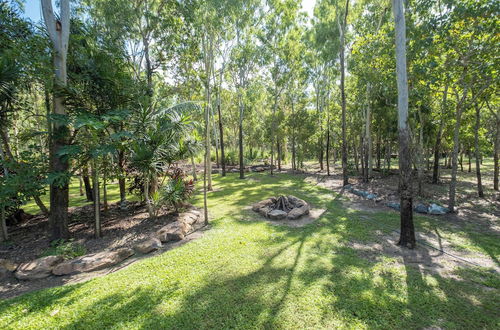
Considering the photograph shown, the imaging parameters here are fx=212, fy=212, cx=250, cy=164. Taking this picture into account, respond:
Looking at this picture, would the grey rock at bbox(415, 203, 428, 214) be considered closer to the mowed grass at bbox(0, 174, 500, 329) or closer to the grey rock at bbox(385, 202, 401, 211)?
the grey rock at bbox(385, 202, 401, 211)

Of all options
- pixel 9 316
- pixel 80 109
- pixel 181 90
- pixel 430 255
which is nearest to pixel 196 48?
pixel 181 90

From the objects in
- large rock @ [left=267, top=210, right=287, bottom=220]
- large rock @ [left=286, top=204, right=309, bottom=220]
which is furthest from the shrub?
large rock @ [left=286, top=204, right=309, bottom=220]

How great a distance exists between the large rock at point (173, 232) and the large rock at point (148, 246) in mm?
313

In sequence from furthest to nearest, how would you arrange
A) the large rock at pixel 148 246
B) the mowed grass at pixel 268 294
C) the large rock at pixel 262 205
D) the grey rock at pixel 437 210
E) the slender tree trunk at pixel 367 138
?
1. the slender tree trunk at pixel 367 138
2. the large rock at pixel 262 205
3. the grey rock at pixel 437 210
4. the large rock at pixel 148 246
5. the mowed grass at pixel 268 294

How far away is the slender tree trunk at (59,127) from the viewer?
5.40m

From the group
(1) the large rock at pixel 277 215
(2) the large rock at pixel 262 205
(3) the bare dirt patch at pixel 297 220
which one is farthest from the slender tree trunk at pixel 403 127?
(2) the large rock at pixel 262 205

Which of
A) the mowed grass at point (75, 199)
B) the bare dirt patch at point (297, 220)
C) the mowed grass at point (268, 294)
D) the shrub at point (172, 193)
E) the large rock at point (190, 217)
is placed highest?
the shrub at point (172, 193)

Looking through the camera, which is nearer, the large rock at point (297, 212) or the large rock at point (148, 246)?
the large rock at point (148, 246)

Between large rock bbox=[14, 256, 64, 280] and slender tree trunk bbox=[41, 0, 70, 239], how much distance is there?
4.26 ft

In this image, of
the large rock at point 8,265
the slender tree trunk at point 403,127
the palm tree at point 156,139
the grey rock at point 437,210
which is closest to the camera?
the large rock at point 8,265

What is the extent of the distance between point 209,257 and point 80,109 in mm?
5386

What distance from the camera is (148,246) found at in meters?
5.74

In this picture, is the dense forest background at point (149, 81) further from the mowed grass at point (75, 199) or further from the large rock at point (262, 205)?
the large rock at point (262, 205)

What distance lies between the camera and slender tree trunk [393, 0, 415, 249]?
5.10 m
